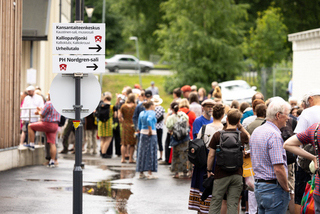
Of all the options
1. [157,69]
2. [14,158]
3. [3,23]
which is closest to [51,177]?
[14,158]

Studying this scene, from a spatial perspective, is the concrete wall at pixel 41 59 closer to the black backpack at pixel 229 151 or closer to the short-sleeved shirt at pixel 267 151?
the black backpack at pixel 229 151

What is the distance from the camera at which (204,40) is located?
3866 centimetres

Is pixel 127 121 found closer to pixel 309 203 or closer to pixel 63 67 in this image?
pixel 63 67

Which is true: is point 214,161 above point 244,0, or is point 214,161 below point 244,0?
below

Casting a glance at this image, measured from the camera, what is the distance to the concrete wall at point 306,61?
59.2ft

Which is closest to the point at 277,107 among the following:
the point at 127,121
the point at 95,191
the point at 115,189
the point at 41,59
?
the point at 95,191

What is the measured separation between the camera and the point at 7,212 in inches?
354

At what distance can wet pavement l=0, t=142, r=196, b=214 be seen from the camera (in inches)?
383

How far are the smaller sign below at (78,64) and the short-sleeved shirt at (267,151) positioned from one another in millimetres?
2292

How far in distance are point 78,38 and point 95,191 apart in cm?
488

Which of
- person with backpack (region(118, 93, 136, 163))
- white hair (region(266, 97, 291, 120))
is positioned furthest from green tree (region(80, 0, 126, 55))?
white hair (region(266, 97, 291, 120))

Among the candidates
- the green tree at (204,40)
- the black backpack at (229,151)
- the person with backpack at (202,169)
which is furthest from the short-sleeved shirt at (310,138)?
the green tree at (204,40)

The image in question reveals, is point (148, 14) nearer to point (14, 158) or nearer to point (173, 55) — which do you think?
point (173, 55)

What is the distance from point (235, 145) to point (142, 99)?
9.95 meters
